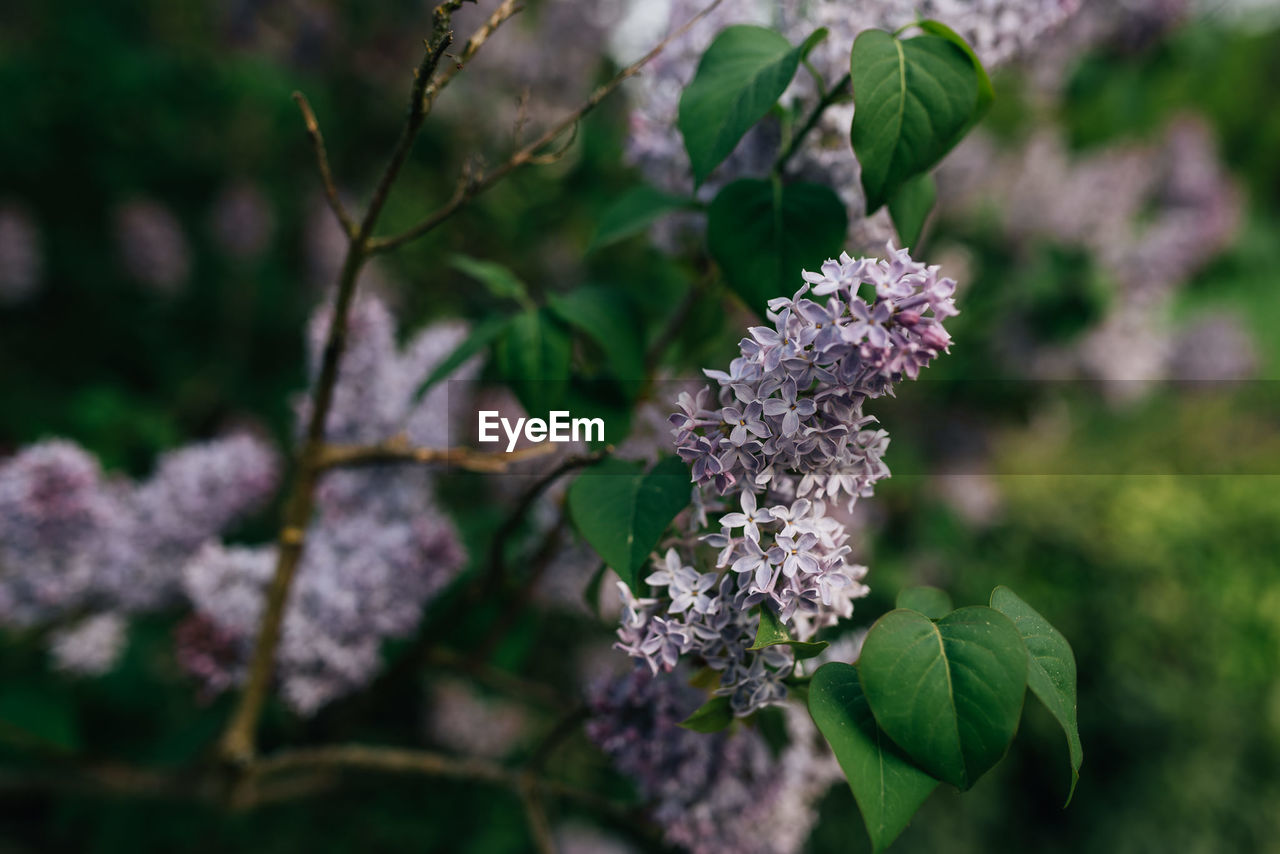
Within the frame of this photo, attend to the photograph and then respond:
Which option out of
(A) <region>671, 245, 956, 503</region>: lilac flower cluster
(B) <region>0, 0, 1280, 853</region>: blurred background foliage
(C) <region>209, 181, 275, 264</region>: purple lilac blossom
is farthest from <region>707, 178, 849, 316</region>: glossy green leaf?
(C) <region>209, 181, 275, 264</region>: purple lilac blossom

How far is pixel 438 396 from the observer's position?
3.43 feet

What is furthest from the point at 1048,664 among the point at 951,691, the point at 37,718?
the point at 37,718

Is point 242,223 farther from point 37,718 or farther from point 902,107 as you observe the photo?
point 902,107

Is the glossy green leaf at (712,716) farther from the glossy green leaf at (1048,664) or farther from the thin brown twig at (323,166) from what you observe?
the thin brown twig at (323,166)

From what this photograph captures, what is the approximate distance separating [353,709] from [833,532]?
895 millimetres

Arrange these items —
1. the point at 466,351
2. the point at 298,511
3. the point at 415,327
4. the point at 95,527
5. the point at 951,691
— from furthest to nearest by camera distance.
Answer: the point at 415,327
the point at 95,527
the point at 298,511
the point at 466,351
the point at 951,691

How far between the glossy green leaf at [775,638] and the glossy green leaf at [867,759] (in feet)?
0.05

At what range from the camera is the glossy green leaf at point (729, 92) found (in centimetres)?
59

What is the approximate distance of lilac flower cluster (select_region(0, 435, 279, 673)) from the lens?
1.03 meters

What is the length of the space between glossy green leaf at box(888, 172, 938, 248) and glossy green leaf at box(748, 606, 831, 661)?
0.33 meters

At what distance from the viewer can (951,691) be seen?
1.46 ft

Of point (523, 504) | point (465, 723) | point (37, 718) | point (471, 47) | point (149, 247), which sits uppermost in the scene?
point (149, 247)

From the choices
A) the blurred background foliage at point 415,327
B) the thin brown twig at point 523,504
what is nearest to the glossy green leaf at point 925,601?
the thin brown twig at point 523,504

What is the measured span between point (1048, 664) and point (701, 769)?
352mm
